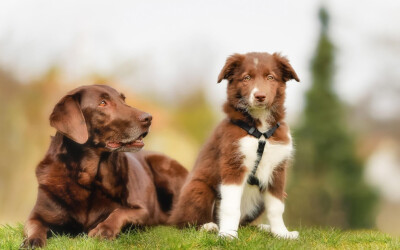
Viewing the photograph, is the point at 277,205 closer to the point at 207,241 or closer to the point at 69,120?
the point at 207,241

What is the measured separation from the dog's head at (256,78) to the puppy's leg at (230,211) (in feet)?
2.78

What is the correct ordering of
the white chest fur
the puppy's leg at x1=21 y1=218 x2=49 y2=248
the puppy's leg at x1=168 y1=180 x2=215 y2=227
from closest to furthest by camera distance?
the puppy's leg at x1=21 y1=218 x2=49 y2=248
the white chest fur
the puppy's leg at x1=168 y1=180 x2=215 y2=227

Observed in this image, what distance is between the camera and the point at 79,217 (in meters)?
5.41

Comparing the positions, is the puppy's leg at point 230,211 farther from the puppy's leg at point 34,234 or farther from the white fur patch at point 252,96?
the puppy's leg at point 34,234

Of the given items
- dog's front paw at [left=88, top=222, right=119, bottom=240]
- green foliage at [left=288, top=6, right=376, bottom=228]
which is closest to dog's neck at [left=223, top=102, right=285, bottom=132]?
dog's front paw at [left=88, top=222, right=119, bottom=240]

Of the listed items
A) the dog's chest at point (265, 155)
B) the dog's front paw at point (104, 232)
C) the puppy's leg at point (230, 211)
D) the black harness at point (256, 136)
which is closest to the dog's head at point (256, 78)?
the black harness at point (256, 136)

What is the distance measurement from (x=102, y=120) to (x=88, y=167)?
1.68ft

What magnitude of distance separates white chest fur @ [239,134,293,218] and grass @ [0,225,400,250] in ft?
1.28

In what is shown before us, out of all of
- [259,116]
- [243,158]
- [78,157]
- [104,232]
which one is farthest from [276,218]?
[78,157]

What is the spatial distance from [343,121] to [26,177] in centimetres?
926

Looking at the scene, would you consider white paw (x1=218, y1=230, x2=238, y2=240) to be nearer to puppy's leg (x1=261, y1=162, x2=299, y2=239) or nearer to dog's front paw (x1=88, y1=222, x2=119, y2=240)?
puppy's leg (x1=261, y1=162, x2=299, y2=239)

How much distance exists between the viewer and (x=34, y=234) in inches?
200

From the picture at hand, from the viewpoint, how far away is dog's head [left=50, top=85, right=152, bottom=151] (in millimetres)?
5215

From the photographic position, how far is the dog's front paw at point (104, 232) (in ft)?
16.8
